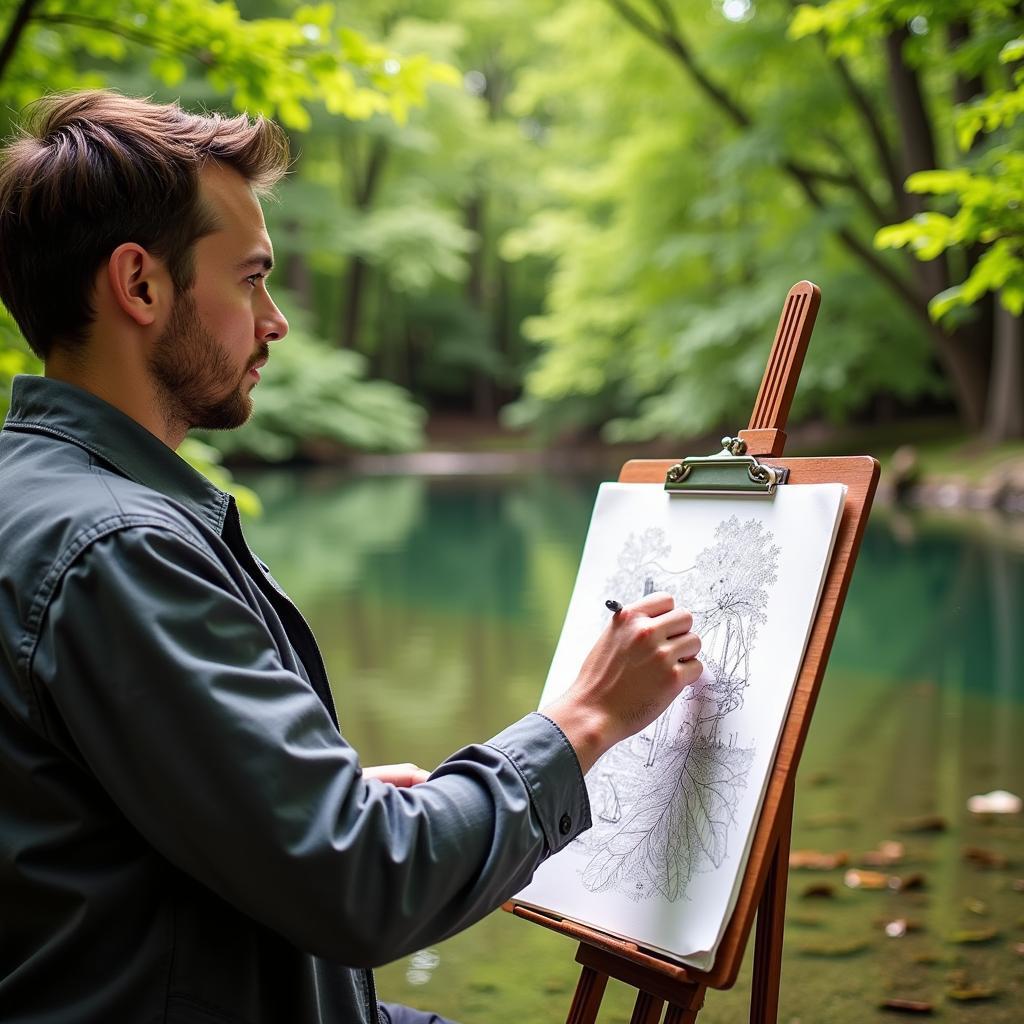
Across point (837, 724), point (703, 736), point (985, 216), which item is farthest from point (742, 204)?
point (703, 736)

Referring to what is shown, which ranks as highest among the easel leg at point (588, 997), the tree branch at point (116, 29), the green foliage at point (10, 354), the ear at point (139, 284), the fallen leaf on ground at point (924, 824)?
the tree branch at point (116, 29)

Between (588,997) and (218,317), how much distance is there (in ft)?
3.09

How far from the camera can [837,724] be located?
4621mm

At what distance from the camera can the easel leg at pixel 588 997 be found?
1.47m

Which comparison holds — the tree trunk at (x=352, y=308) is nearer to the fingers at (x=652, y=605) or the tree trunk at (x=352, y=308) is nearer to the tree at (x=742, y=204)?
the tree at (x=742, y=204)

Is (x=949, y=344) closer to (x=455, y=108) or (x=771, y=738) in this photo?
(x=455, y=108)

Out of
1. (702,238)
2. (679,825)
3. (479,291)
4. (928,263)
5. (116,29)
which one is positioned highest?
(479,291)

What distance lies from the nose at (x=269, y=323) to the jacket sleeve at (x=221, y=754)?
0.34 meters

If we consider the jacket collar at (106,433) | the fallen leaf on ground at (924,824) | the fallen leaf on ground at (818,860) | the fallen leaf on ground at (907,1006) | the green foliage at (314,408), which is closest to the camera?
the jacket collar at (106,433)

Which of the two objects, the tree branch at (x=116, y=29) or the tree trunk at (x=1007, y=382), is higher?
the tree trunk at (x=1007, y=382)

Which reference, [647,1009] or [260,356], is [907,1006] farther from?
[260,356]

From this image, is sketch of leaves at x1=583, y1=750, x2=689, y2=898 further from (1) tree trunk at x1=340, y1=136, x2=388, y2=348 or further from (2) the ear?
(1) tree trunk at x1=340, y1=136, x2=388, y2=348

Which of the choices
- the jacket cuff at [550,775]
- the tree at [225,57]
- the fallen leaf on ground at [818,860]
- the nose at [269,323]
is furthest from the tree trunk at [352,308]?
the jacket cuff at [550,775]

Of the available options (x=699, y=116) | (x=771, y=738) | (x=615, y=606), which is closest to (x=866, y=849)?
(x=771, y=738)
